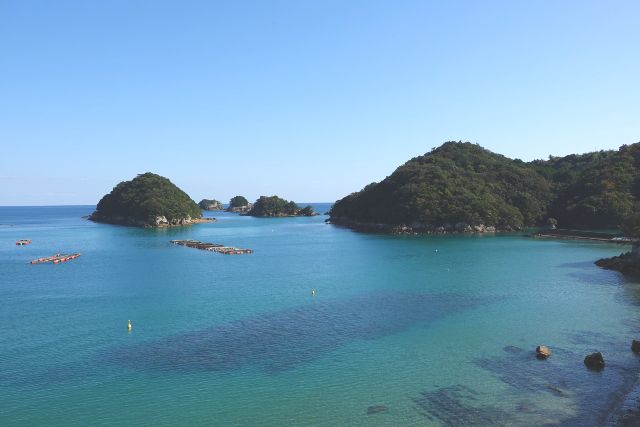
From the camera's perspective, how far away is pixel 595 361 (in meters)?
25.5

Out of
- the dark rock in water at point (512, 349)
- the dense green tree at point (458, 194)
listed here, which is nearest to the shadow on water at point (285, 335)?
the dark rock in water at point (512, 349)

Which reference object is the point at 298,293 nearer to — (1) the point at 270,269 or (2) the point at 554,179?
(1) the point at 270,269

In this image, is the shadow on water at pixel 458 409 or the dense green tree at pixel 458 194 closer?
the shadow on water at pixel 458 409

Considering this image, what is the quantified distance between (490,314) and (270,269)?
103ft

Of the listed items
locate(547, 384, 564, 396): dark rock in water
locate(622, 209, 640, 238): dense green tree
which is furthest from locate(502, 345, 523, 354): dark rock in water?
locate(622, 209, 640, 238): dense green tree

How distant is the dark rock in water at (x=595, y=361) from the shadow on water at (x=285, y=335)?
11.3 metres

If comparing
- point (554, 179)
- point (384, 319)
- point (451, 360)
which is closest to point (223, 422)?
point (451, 360)

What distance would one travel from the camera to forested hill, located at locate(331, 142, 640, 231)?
110 m

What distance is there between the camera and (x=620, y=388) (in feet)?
74.6

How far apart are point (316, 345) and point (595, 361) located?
50.7 feet

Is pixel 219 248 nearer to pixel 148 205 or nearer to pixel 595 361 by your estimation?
pixel 595 361

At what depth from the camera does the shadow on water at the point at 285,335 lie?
26.6 metres

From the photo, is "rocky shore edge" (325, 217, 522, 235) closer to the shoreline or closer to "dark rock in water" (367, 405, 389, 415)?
the shoreline

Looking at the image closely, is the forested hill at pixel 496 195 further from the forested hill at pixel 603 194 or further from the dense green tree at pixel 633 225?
the dense green tree at pixel 633 225
